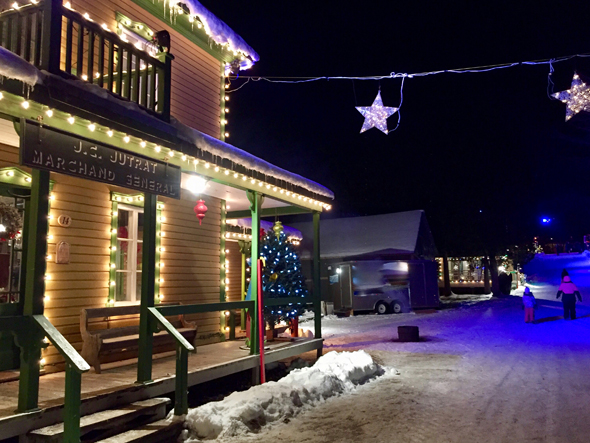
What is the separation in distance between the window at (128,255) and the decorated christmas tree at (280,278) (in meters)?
2.80

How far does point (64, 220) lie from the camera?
7727 mm

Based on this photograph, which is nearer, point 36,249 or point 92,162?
point 36,249

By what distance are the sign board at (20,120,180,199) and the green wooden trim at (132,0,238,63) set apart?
539 cm

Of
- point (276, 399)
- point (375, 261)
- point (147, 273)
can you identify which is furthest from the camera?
point (375, 261)

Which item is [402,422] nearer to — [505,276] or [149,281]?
[149,281]

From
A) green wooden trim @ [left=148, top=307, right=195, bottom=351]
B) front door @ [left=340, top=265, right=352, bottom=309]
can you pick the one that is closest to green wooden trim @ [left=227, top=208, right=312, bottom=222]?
green wooden trim @ [left=148, top=307, right=195, bottom=351]

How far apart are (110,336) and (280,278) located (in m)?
4.23

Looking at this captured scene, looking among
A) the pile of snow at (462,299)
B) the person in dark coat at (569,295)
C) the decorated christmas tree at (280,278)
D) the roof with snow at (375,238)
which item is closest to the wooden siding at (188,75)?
the decorated christmas tree at (280,278)

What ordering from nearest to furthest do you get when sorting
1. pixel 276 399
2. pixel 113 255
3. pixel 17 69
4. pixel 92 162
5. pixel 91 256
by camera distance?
pixel 17 69
pixel 92 162
pixel 276 399
pixel 91 256
pixel 113 255

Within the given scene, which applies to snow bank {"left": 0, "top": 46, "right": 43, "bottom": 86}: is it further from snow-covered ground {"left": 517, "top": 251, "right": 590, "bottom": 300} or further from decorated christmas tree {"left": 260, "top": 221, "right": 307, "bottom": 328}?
snow-covered ground {"left": 517, "top": 251, "right": 590, "bottom": 300}

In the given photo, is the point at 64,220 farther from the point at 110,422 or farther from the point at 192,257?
the point at 110,422

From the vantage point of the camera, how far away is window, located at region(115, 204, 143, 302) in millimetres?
9047

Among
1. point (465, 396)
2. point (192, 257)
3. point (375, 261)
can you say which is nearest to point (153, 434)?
point (465, 396)

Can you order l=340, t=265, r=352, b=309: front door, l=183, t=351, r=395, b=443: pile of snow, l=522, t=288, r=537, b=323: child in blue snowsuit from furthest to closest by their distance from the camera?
l=340, t=265, r=352, b=309: front door < l=522, t=288, r=537, b=323: child in blue snowsuit < l=183, t=351, r=395, b=443: pile of snow
